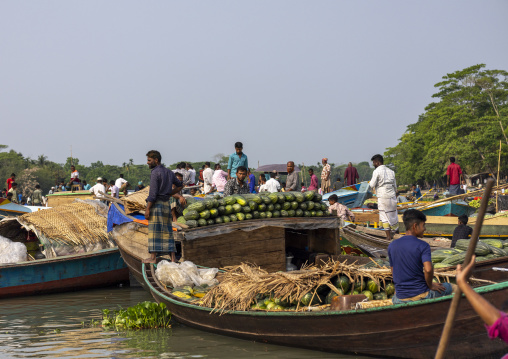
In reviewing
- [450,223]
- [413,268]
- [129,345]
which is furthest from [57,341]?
[450,223]

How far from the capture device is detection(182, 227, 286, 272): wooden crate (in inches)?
344

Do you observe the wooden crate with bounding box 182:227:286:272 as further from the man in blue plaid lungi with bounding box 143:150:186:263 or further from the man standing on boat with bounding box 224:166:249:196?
the man standing on boat with bounding box 224:166:249:196

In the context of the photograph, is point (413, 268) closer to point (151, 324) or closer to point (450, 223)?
point (151, 324)

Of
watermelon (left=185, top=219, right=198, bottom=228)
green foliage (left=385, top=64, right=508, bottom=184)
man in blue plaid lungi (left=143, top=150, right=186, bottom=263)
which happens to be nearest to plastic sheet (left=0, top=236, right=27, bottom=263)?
man in blue plaid lungi (left=143, top=150, right=186, bottom=263)

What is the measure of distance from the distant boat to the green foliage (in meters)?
31.7

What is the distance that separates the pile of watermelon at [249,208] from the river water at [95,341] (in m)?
1.65

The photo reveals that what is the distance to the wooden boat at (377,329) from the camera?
194 inches

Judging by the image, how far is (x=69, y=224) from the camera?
486 inches

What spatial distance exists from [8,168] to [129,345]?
270 feet

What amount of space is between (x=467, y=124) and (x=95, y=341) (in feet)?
170

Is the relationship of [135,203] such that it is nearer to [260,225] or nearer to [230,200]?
[230,200]

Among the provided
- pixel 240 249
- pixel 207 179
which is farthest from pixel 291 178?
pixel 207 179

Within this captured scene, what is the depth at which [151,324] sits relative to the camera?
8.13 m

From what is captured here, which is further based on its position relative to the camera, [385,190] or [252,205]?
[385,190]
